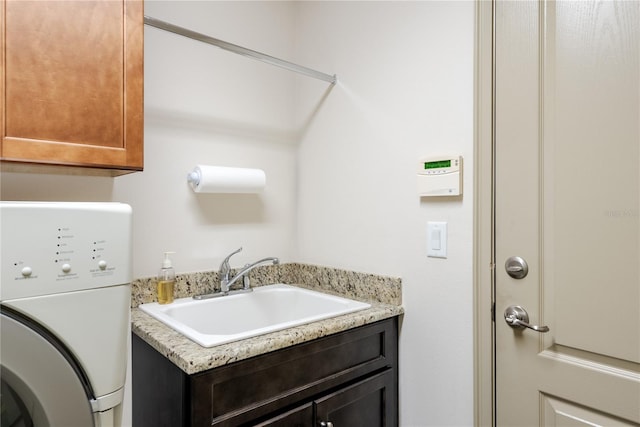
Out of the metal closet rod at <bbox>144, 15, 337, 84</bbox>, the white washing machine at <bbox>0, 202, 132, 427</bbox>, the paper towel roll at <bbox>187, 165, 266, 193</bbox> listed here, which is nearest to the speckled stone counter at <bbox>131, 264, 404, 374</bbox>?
the white washing machine at <bbox>0, 202, 132, 427</bbox>

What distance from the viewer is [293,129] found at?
196 cm

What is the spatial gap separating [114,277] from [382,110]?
1147 millimetres

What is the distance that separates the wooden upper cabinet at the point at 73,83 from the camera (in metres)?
0.88

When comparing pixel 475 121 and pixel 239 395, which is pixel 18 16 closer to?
pixel 239 395

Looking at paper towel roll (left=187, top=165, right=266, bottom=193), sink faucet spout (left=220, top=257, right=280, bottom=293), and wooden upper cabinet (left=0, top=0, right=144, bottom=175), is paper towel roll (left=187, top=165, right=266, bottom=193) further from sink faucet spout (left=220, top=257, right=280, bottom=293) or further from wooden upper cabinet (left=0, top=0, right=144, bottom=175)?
wooden upper cabinet (left=0, top=0, right=144, bottom=175)

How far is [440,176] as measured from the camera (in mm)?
1312

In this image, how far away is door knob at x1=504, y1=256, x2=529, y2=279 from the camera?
1127 mm

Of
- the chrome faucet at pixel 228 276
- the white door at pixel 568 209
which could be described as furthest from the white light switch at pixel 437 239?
the chrome faucet at pixel 228 276

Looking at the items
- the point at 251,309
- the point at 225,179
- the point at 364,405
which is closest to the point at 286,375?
the point at 364,405

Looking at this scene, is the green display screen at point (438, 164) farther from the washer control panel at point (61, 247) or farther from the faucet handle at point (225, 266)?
the washer control panel at point (61, 247)

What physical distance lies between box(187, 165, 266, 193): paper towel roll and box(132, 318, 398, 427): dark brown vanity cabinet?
2.04 ft

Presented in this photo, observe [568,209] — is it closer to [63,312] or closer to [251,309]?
[251,309]

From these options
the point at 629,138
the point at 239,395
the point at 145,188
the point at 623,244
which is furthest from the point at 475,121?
the point at 145,188

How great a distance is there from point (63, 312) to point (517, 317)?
1.28 m
